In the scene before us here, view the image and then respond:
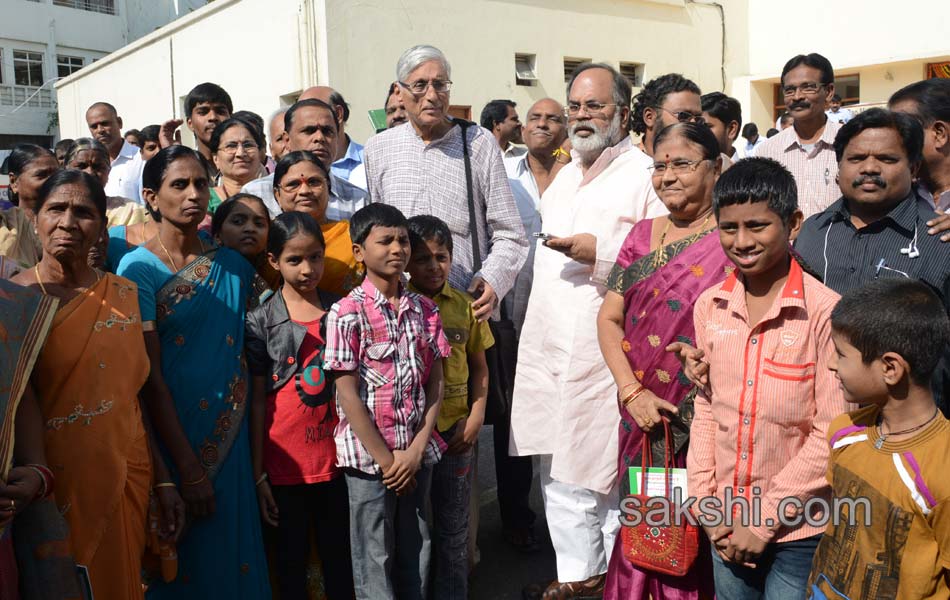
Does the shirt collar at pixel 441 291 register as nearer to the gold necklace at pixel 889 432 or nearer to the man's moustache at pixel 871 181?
the man's moustache at pixel 871 181

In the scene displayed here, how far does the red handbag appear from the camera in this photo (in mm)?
2633

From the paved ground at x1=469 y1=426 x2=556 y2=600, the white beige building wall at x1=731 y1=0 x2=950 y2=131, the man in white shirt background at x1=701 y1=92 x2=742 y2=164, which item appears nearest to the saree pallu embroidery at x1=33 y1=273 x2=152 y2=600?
the paved ground at x1=469 y1=426 x2=556 y2=600

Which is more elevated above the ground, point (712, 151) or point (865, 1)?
point (865, 1)

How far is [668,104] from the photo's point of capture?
413 centimetres

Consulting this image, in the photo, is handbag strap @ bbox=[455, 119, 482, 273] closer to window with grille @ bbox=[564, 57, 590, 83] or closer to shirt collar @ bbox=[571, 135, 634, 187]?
shirt collar @ bbox=[571, 135, 634, 187]

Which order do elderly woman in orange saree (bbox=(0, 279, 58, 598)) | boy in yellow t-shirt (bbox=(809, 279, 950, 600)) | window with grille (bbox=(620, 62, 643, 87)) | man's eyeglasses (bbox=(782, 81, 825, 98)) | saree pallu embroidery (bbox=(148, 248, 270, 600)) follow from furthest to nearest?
window with grille (bbox=(620, 62, 643, 87)) < man's eyeglasses (bbox=(782, 81, 825, 98)) < saree pallu embroidery (bbox=(148, 248, 270, 600)) < elderly woman in orange saree (bbox=(0, 279, 58, 598)) < boy in yellow t-shirt (bbox=(809, 279, 950, 600))

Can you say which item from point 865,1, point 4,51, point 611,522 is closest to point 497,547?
point 611,522

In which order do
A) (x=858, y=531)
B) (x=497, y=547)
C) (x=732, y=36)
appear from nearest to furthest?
(x=858, y=531)
(x=497, y=547)
(x=732, y=36)

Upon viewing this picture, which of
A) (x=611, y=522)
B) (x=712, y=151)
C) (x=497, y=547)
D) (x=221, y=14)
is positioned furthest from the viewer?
(x=221, y=14)

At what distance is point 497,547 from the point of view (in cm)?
Result: 406

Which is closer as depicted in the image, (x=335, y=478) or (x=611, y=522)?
(x=335, y=478)

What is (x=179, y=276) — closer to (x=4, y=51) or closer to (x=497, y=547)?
(x=497, y=547)

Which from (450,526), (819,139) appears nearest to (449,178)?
(450,526)

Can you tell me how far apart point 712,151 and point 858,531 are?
4.53 feet
